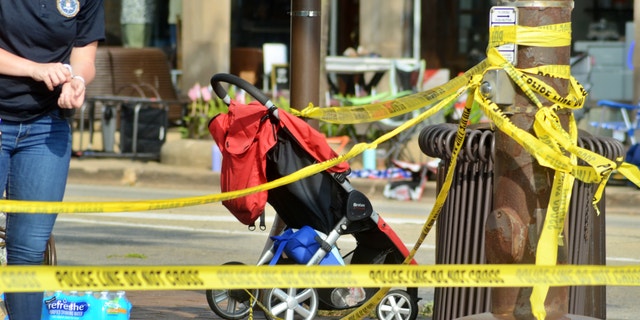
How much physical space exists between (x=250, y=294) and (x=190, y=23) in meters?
14.3

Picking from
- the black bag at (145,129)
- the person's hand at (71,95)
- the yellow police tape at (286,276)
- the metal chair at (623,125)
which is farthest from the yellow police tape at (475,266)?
the black bag at (145,129)

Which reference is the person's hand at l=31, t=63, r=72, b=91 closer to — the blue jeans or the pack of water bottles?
the blue jeans

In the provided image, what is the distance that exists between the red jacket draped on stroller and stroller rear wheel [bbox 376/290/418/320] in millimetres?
851

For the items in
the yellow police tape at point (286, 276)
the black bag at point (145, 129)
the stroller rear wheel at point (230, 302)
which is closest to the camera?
the yellow police tape at point (286, 276)

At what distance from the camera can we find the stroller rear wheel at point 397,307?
707cm

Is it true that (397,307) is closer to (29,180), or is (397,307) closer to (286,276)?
(29,180)

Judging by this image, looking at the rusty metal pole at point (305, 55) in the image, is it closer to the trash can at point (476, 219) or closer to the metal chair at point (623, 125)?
the trash can at point (476, 219)

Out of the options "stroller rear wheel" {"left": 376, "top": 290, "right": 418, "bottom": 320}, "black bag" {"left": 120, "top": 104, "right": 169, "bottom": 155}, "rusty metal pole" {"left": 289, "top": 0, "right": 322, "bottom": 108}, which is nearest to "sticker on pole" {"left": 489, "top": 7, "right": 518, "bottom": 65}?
"stroller rear wheel" {"left": 376, "top": 290, "right": 418, "bottom": 320}

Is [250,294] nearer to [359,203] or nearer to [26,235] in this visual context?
[359,203]

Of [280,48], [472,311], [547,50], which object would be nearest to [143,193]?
[280,48]

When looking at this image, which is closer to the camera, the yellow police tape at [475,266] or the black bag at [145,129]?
the yellow police tape at [475,266]

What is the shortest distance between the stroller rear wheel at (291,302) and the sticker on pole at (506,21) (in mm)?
2523

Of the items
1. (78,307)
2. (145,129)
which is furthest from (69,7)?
(145,129)

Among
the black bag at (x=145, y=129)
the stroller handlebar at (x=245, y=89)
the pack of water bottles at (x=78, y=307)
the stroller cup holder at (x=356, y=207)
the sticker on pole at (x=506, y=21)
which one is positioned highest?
the sticker on pole at (x=506, y=21)
